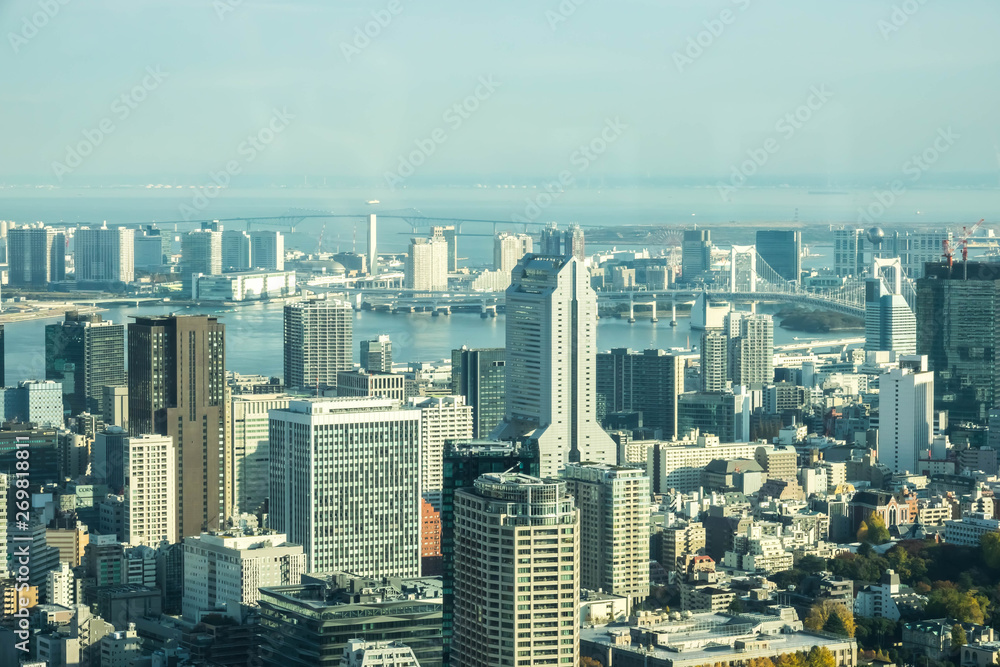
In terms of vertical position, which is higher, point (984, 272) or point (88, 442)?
point (984, 272)

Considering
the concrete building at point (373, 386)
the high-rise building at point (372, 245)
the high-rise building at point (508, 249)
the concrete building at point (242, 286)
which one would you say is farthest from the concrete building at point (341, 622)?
the high-rise building at point (372, 245)

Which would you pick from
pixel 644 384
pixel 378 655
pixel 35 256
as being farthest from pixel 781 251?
pixel 378 655

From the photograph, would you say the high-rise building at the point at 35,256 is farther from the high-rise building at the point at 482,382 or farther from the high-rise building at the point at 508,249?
the high-rise building at the point at 482,382

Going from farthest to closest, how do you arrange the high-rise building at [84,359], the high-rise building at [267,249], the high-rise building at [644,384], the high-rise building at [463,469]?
the high-rise building at [267,249]
the high-rise building at [644,384]
the high-rise building at [84,359]
the high-rise building at [463,469]

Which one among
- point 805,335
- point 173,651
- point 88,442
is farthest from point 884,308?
point 173,651

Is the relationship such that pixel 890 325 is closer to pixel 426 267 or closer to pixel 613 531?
pixel 426 267

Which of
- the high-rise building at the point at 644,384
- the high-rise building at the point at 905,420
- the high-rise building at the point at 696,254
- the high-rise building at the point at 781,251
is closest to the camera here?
the high-rise building at the point at 905,420

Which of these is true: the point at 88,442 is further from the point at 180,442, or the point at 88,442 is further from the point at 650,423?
the point at 650,423
